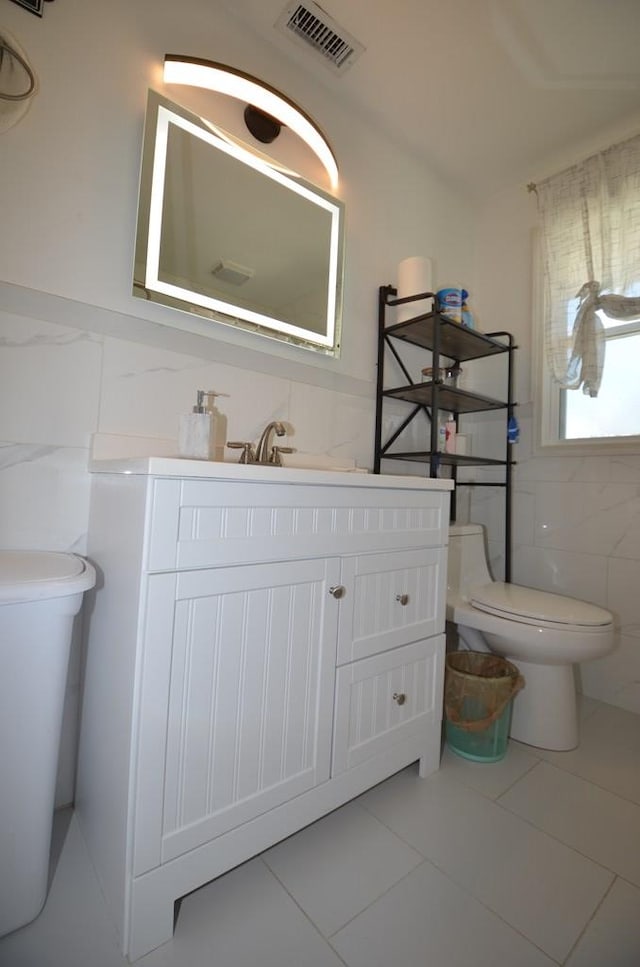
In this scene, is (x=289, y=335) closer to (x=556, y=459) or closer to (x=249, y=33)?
(x=249, y=33)

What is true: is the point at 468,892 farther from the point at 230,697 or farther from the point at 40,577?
the point at 40,577

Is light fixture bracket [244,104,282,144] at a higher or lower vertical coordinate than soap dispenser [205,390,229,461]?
higher

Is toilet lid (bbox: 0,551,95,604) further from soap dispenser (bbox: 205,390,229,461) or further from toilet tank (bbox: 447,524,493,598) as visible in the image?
toilet tank (bbox: 447,524,493,598)

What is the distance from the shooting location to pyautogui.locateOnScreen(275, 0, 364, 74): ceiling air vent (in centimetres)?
124

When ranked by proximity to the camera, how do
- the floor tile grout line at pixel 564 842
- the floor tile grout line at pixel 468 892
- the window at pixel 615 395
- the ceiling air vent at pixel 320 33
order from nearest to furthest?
the floor tile grout line at pixel 468 892 → the floor tile grout line at pixel 564 842 → the ceiling air vent at pixel 320 33 → the window at pixel 615 395

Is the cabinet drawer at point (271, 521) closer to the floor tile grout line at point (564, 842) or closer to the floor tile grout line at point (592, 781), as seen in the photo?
the floor tile grout line at point (564, 842)

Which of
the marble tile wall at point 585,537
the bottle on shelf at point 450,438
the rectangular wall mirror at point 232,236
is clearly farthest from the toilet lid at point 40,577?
the marble tile wall at point 585,537

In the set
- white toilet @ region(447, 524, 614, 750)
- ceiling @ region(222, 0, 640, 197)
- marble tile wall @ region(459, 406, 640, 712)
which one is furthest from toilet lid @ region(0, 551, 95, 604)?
marble tile wall @ region(459, 406, 640, 712)

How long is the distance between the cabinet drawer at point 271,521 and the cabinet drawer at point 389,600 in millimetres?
44

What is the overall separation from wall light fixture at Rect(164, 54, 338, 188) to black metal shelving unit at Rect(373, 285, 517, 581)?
0.52m

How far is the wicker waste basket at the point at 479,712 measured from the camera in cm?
127

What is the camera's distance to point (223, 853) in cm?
79

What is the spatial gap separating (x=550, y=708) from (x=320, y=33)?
2.30 m

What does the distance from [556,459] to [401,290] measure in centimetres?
100
